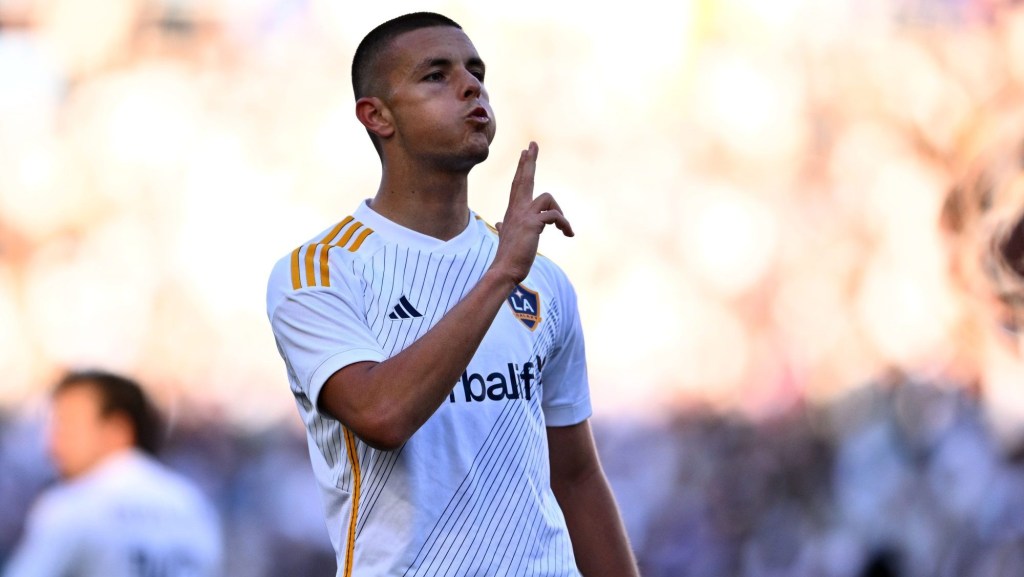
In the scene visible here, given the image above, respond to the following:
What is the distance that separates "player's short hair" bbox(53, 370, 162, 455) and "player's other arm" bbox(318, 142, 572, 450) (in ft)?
9.30

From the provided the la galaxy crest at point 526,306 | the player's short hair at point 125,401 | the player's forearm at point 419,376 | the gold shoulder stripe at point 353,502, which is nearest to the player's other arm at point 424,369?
the player's forearm at point 419,376

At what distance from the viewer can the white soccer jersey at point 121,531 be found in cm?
445

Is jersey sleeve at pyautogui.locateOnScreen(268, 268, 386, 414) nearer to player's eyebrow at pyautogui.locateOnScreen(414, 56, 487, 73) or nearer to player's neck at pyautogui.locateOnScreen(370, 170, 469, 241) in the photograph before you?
player's neck at pyautogui.locateOnScreen(370, 170, 469, 241)

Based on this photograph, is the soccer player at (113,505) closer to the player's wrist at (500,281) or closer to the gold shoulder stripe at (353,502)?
the gold shoulder stripe at (353,502)

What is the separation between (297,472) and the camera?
248 inches

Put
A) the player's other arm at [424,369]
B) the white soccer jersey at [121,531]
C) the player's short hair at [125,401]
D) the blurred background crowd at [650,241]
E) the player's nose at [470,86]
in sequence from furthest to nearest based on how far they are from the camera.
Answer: the blurred background crowd at [650,241] < the player's short hair at [125,401] < the white soccer jersey at [121,531] < the player's nose at [470,86] < the player's other arm at [424,369]

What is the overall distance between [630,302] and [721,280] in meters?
0.50

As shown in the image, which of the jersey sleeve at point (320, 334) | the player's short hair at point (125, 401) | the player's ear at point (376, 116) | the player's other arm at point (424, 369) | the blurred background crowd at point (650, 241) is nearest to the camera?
the player's other arm at point (424, 369)

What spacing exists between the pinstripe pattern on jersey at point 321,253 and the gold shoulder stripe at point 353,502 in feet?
0.89

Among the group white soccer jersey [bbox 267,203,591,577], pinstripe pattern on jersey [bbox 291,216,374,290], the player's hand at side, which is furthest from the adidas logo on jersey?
the player's hand at side

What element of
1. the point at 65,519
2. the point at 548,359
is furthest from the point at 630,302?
the point at 548,359

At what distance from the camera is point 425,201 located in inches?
104

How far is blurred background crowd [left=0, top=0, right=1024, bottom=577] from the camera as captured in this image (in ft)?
20.5

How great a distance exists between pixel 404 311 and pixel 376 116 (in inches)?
17.0
